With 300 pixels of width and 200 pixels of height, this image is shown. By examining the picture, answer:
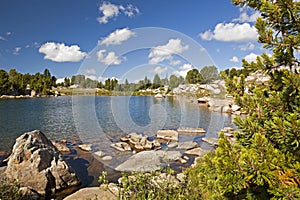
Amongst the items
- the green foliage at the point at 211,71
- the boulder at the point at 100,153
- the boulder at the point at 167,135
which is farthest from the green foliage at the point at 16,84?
the boulder at the point at 100,153

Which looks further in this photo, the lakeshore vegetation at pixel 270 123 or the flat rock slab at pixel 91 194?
the flat rock slab at pixel 91 194

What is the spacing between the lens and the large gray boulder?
26.9 ft

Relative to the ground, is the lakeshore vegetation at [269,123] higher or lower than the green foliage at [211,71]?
lower

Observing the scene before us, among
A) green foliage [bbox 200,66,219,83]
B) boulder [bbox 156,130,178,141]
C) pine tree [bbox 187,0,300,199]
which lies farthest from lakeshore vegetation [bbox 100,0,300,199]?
boulder [bbox 156,130,178,141]

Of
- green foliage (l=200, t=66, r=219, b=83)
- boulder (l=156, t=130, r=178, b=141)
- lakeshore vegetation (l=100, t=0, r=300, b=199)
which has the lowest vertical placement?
boulder (l=156, t=130, r=178, b=141)

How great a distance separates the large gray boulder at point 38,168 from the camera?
8195mm

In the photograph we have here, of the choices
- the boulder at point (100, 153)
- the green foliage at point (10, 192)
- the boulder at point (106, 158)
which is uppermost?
the green foliage at point (10, 192)

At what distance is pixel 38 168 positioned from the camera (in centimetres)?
846

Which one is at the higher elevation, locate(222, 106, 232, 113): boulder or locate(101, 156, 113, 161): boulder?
locate(222, 106, 232, 113): boulder

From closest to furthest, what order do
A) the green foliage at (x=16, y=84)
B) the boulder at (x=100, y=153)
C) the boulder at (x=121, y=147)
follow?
the boulder at (x=100, y=153)
the boulder at (x=121, y=147)
the green foliage at (x=16, y=84)

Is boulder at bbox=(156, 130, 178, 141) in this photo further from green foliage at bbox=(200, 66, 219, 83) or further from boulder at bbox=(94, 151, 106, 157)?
boulder at bbox=(94, 151, 106, 157)

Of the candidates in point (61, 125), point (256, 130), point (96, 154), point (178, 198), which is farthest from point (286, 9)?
point (61, 125)

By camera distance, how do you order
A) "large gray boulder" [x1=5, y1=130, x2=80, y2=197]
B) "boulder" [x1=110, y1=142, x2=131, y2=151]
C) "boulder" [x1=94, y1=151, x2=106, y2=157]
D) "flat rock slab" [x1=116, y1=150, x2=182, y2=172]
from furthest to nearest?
"boulder" [x1=110, y1=142, x2=131, y2=151] < "boulder" [x1=94, y1=151, x2=106, y2=157] < "flat rock slab" [x1=116, y1=150, x2=182, y2=172] < "large gray boulder" [x1=5, y1=130, x2=80, y2=197]

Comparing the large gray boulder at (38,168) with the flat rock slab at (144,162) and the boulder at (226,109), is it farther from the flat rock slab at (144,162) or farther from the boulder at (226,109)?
the boulder at (226,109)
